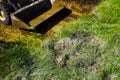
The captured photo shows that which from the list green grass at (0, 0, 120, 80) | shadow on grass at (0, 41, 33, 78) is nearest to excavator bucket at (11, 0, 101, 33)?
green grass at (0, 0, 120, 80)

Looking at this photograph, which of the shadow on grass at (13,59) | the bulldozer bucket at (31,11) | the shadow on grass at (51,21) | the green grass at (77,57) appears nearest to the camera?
the green grass at (77,57)

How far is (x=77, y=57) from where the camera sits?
18.0 ft

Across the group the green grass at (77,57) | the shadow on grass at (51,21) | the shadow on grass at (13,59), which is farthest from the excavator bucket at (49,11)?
the shadow on grass at (13,59)

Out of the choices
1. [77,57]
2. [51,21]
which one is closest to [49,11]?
[51,21]

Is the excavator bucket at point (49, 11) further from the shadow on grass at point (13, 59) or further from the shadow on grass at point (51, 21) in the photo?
the shadow on grass at point (13, 59)

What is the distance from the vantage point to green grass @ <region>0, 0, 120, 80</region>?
Answer: 17.0 feet

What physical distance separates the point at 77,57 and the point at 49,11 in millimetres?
2922

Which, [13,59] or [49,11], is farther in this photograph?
[49,11]

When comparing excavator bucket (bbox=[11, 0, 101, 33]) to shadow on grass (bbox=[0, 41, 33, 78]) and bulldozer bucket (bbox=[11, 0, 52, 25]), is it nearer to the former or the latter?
bulldozer bucket (bbox=[11, 0, 52, 25])

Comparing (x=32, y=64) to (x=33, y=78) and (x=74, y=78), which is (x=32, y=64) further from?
(x=74, y=78)

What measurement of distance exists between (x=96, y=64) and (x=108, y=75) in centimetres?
34

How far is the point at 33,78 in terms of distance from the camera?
17.2 ft

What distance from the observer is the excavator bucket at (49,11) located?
7.55 m

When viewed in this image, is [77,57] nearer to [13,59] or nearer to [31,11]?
[13,59]
